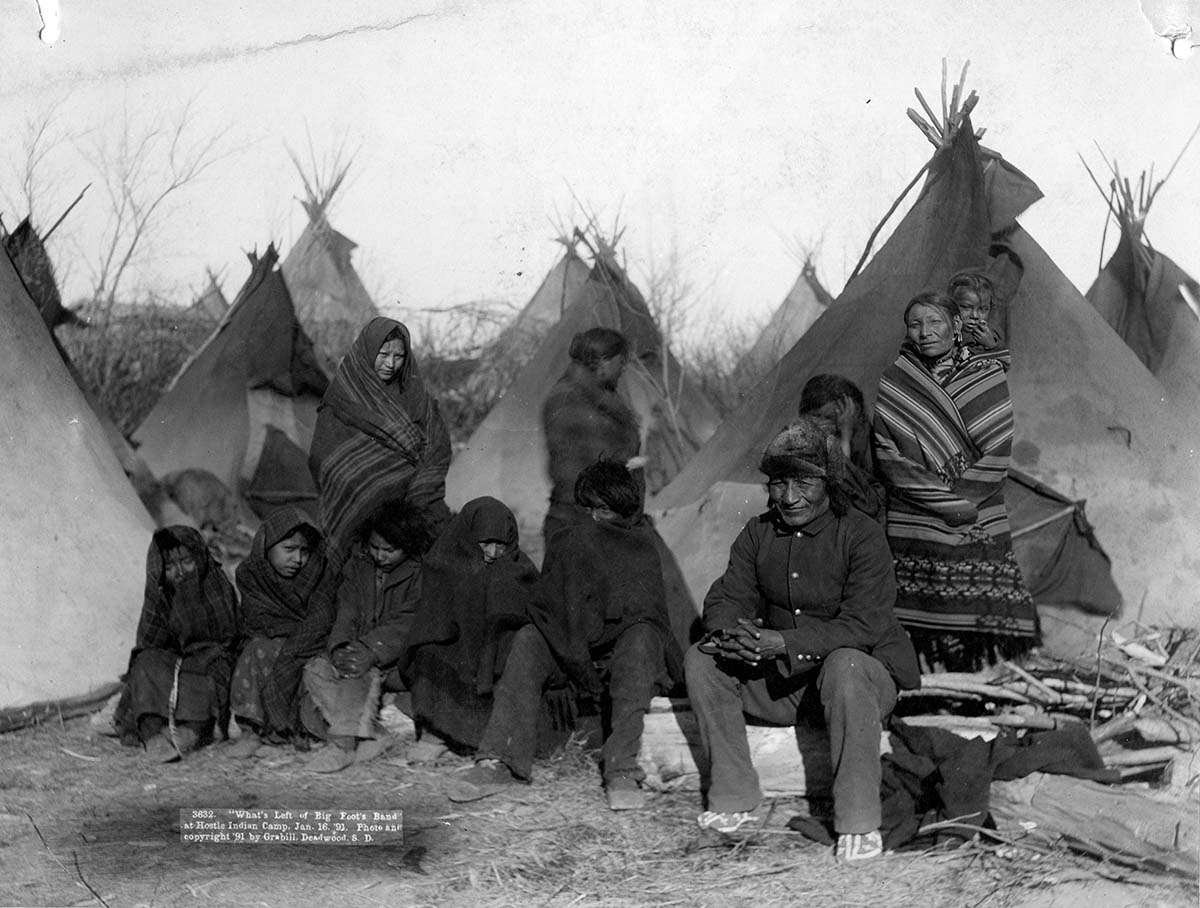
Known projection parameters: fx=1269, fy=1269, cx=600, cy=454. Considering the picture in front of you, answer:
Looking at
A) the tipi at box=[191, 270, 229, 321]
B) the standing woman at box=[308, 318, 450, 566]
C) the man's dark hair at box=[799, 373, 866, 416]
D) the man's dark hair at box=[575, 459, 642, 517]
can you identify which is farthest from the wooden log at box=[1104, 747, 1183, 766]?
the tipi at box=[191, 270, 229, 321]

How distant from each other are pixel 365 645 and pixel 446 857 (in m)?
0.78

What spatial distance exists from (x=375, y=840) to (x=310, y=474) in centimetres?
146

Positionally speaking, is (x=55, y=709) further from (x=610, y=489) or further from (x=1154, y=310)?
(x=1154, y=310)

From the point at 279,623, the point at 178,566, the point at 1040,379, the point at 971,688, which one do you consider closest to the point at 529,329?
the point at 279,623

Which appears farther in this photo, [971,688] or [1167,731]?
[971,688]

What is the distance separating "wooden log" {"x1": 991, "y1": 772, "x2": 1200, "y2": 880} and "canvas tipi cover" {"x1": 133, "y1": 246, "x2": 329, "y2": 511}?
2567mm

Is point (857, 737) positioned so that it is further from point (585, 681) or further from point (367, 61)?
point (367, 61)

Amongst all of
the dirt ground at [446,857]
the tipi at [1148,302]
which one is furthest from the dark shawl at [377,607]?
the tipi at [1148,302]

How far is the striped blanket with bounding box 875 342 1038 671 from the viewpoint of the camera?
3.67 meters

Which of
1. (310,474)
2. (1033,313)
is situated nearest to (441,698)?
(310,474)

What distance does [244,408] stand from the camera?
15.1ft

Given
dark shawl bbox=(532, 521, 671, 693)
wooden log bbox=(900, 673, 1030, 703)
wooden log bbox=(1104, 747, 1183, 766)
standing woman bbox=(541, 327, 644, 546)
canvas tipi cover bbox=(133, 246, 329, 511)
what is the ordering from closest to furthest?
1. wooden log bbox=(1104, 747, 1183, 766)
2. wooden log bbox=(900, 673, 1030, 703)
3. dark shawl bbox=(532, 521, 671, 693)
4. standing woman bbox=(541, 327, 644, 546)
5. canvas tipi cover bbox=(133, 246, 329, 511)

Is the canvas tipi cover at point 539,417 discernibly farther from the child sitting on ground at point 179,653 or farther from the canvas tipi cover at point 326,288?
the child sitting on ground at point 179,653

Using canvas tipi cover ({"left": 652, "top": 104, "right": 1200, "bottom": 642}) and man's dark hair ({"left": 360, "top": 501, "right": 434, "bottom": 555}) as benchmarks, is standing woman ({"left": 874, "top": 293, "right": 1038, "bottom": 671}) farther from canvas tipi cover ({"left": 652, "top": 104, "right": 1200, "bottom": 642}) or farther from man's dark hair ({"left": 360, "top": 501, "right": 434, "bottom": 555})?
man's dark hair ({"left": 360, "top": 501, "right": 434, "bottom": 555})
